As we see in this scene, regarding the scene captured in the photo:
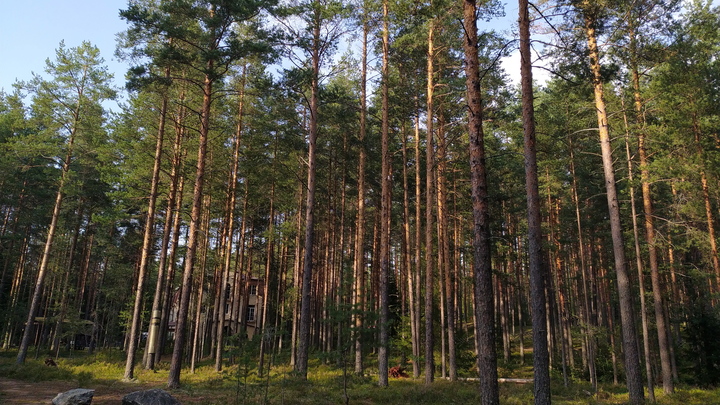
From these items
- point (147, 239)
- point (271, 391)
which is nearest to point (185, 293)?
point (271, 391)

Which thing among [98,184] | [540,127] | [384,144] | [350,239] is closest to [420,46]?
[384,144]

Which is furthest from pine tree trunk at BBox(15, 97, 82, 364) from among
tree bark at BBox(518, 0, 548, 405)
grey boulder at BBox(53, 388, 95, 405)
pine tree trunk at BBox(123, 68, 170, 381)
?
tree bark at BBox(518, 0, 548, 405)

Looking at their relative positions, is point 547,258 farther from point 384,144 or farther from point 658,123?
point 384,144

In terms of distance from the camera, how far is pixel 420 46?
16.9 m

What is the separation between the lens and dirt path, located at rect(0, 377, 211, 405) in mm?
10852

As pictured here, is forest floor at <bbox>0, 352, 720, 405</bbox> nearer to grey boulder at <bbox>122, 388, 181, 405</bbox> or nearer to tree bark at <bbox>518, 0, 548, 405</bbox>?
grey boulder at <bbox>122, 388, 181, 405</bbox>

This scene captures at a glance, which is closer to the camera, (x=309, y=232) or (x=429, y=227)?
(x=309, y=232)

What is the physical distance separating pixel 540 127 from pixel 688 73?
7.06 metres

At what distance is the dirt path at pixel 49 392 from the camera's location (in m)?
10.9

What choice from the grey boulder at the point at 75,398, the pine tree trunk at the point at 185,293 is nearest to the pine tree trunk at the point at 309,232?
the pine tree trunk at the point at 185,293

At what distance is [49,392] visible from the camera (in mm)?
12469

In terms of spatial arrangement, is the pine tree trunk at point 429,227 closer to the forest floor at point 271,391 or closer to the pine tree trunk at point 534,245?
the forest floor at point 271,391

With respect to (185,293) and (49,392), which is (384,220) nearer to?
(185,293)

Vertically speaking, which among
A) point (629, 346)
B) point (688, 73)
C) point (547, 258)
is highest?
point (688, 73)
